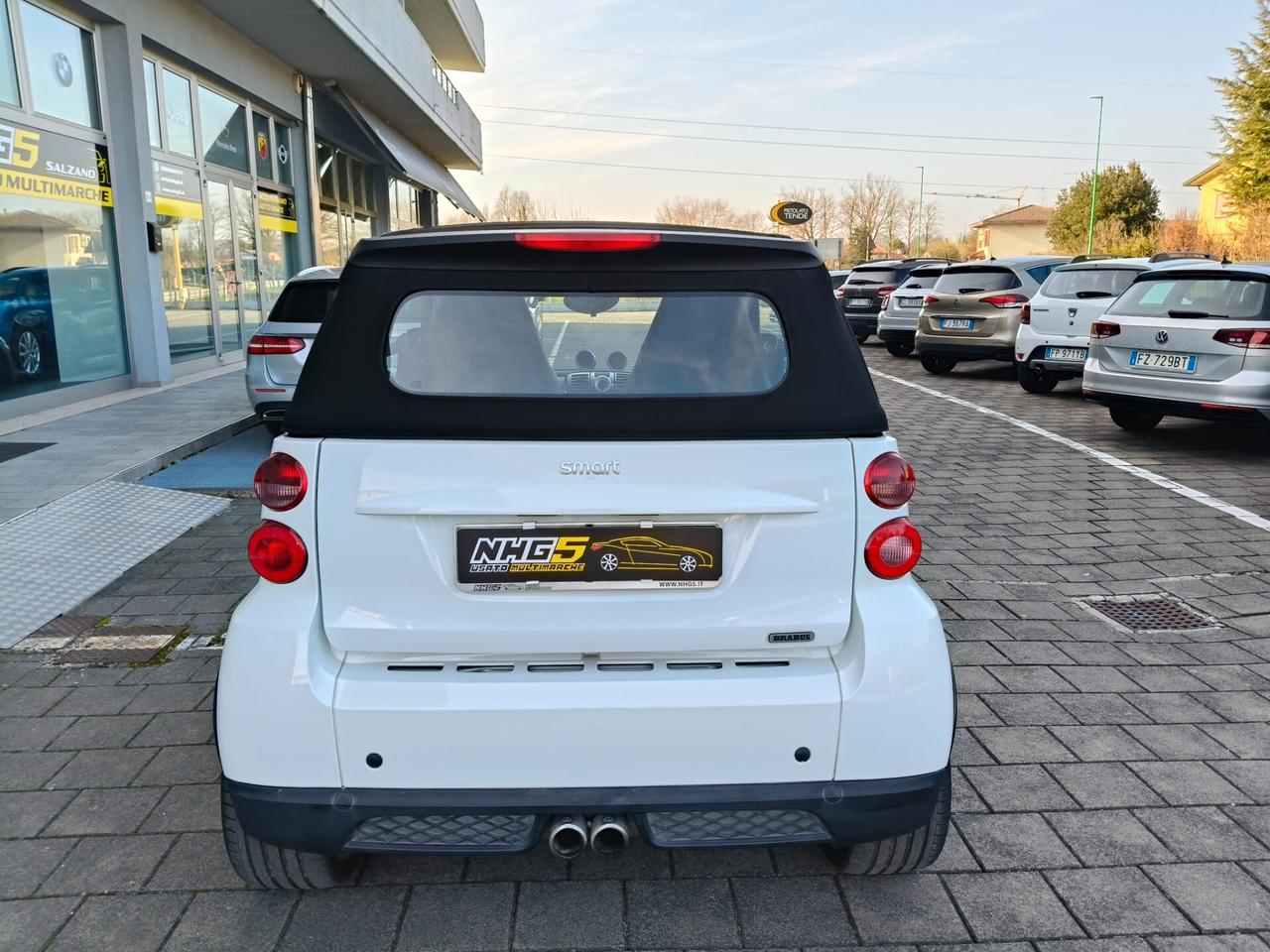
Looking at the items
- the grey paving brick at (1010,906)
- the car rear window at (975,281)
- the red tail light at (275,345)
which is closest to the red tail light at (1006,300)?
the car rear window at (975,281)

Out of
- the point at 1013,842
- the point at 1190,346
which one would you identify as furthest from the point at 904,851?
the point at 1190,346

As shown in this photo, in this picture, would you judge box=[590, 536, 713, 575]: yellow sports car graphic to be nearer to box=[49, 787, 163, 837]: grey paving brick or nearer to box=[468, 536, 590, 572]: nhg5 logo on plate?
box=[468, 536, 590, 572]: nhg5 logo on plate

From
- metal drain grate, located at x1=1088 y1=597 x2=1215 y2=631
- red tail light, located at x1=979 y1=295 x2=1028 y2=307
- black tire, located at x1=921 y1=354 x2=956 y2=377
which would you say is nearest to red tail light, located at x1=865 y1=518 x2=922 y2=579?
metal drain grate, located at x1=1088 y1=597 x2=1215 y2=631

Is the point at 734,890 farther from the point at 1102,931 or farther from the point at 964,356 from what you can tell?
the point at 964,356

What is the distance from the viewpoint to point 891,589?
91.4 inches

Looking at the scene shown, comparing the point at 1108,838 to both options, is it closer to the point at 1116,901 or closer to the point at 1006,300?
the point at 1116,901

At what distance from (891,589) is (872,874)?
0.85m

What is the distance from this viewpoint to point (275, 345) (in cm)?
860

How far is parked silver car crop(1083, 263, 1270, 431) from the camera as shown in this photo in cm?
790

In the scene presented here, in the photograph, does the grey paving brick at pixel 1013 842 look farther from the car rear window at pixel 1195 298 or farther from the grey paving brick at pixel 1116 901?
the car rear window at pixel 1195 298

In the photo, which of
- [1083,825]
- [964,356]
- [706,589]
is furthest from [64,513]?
[964,356]

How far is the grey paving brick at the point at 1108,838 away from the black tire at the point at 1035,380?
1057cm

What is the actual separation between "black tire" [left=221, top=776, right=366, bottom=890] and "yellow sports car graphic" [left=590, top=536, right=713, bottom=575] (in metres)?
1.00

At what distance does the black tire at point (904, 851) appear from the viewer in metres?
2.49
